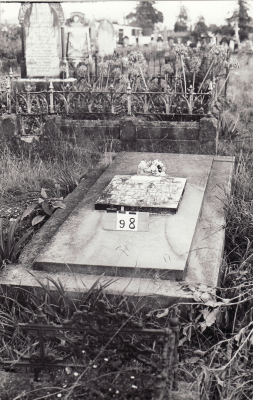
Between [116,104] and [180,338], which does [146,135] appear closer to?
[116,104]

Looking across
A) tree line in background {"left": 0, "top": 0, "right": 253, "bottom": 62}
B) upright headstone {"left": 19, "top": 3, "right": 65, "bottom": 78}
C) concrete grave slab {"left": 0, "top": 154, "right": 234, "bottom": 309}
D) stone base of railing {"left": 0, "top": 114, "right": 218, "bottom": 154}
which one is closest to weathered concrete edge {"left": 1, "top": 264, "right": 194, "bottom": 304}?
concrete grave slab {"left": 0, "top": 154, "right": 234, "bottom": 309}

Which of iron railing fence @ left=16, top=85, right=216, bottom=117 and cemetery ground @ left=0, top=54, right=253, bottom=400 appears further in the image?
iron railing fence @ left=16, top=85, right=216, bottom=117

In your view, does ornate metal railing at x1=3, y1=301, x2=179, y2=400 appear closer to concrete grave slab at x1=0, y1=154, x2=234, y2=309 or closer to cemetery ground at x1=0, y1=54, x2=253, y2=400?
cemetery ground at x1=0, y1=54, x2=253, y2=400

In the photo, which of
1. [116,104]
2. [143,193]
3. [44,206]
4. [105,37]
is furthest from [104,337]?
[105,37]

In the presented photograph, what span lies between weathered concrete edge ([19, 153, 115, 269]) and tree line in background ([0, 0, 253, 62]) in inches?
514

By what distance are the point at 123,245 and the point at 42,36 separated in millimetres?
7981

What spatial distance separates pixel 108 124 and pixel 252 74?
8.81 metres

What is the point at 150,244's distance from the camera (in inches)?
145

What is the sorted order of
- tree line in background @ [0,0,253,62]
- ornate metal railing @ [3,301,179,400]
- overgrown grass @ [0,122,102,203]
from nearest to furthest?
ornate metal railing @ [3,301,179,400]
overgrown grass @ [0,122,102,203]
tree line in background @ [0,0,253,62]

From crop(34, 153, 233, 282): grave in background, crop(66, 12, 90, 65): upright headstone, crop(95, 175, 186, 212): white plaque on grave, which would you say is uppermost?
crop(66, 12, 90, 65): upright headstone

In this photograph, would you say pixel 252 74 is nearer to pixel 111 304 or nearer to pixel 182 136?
pixel 182 136

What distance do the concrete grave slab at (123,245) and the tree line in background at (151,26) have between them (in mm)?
14780

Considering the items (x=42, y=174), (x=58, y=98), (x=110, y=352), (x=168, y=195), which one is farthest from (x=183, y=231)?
(x=58, y=98)

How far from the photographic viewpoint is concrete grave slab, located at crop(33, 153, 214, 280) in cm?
339
